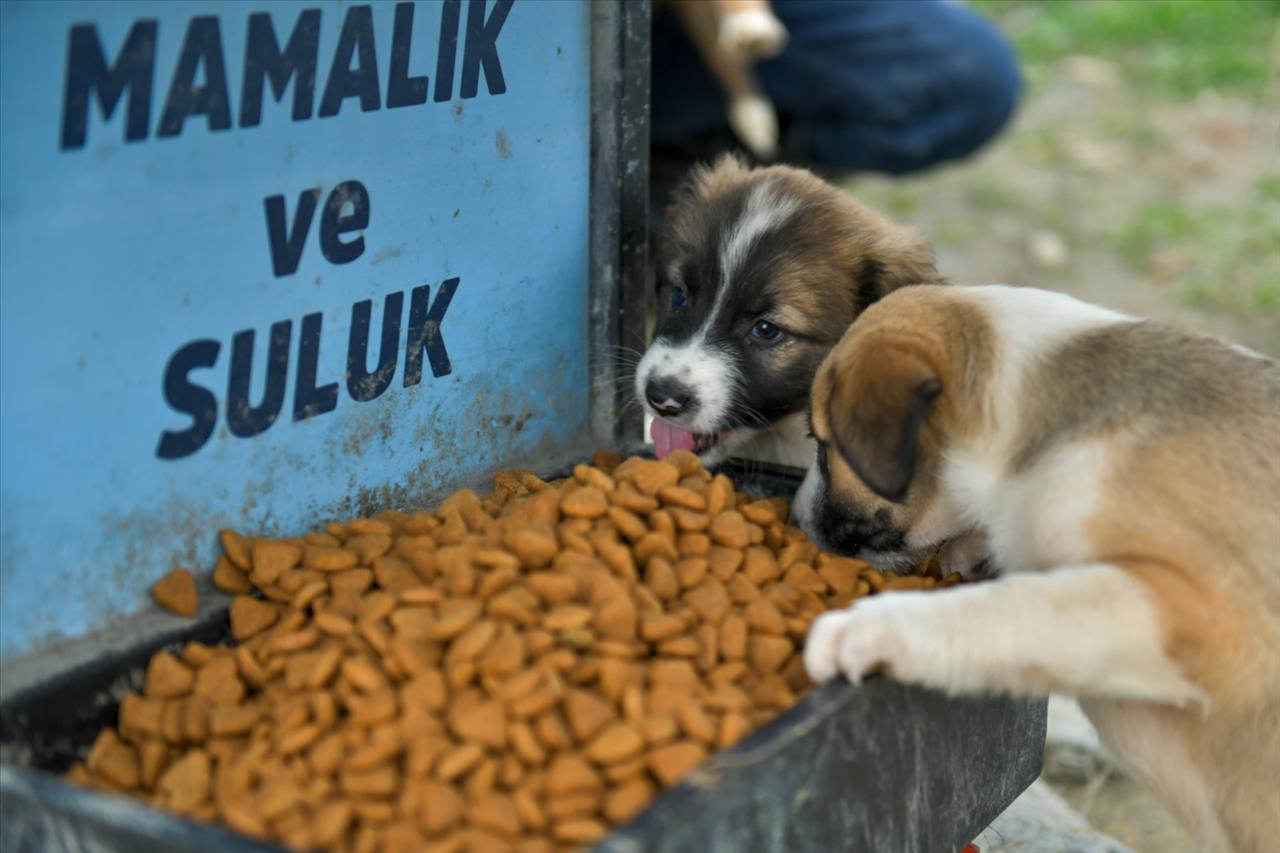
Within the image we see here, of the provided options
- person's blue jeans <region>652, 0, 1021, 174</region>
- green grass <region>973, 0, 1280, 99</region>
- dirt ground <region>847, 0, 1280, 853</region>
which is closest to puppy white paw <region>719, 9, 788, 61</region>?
person's blue jeans <region>652, 0, 1021, 174</region>

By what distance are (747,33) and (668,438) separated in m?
1.95

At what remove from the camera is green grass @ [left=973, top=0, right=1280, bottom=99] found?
34.0 ft

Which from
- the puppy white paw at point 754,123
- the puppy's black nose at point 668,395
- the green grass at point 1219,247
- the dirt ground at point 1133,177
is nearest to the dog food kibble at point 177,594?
the puppy's black nose at point 668,395

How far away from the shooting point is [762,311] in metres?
3.79

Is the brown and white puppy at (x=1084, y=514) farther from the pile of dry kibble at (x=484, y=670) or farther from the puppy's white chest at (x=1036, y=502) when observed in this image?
the pile of dry kibble at (x=484, y=670)

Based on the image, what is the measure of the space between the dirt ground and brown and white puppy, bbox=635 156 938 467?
3.18 meters

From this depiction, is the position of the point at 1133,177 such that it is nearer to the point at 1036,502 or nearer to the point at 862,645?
the point at 1036,502

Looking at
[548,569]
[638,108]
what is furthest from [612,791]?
[638,108]

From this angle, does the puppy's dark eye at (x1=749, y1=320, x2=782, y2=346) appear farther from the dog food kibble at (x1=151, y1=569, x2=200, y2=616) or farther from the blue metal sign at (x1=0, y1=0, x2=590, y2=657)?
the dog food kibble at (x1=151, y1=569, x2=200, y2=616)

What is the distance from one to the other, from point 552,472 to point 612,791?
4.85 feet

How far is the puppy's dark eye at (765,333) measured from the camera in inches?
150

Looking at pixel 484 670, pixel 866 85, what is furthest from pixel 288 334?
pixel 866 85

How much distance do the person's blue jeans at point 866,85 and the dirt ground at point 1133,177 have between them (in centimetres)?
63

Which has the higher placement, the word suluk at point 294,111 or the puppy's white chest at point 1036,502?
the word suluk at point 294,111
